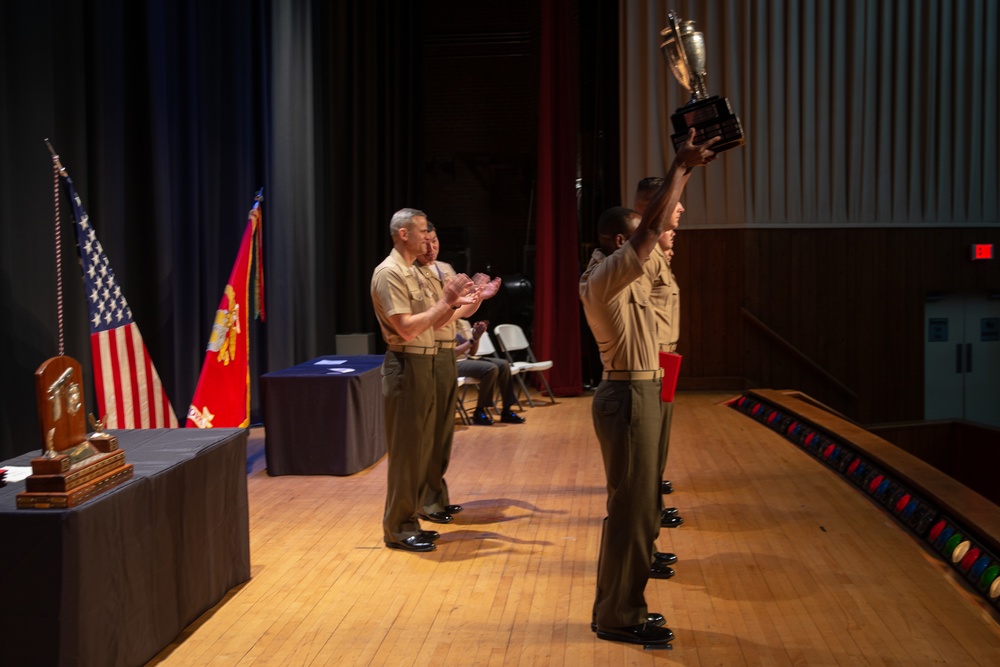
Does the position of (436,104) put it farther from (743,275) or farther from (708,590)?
(708,590)

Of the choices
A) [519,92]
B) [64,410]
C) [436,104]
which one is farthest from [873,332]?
[64,410]

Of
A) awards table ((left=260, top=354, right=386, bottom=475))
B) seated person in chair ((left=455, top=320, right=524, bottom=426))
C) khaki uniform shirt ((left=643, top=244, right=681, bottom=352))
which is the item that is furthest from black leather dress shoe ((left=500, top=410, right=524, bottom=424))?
khaki uniform shirt ((left=643, top=244, right=681, bottom=352))

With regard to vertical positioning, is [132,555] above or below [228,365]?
below

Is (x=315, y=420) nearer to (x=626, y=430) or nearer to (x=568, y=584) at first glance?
(x=568, y=584)

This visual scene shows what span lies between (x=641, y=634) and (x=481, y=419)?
5.16 metres

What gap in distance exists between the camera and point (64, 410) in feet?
9.10

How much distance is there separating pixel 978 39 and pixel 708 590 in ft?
29.0

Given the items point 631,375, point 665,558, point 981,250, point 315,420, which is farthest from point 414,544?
point 981,250

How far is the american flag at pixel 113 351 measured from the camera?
4934 millimetres

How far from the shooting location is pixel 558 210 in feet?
34.0

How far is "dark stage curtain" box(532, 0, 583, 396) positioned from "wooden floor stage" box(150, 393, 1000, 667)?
162 inches

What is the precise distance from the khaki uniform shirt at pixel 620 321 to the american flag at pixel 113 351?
116 inches

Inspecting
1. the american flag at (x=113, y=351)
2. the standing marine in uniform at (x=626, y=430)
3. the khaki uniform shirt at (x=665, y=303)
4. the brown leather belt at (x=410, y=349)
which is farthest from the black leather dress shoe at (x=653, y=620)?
the american flag at (x=113, y=351)

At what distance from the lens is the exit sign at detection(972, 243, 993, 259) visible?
10.3m
